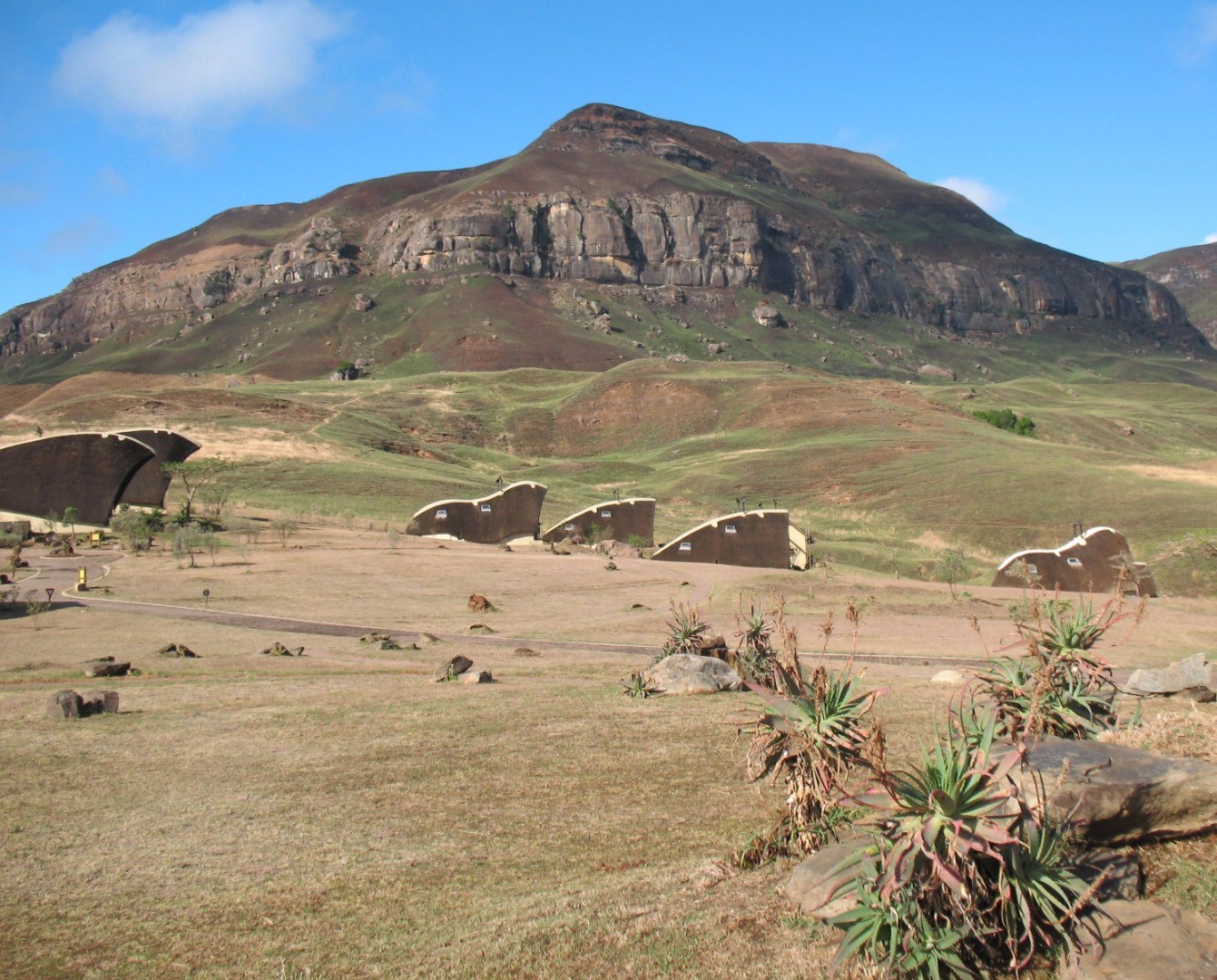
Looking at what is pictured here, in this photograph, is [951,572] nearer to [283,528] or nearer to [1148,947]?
[283,528]

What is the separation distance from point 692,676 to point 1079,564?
33.3m

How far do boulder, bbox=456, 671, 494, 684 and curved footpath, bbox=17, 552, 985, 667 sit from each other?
559 cm

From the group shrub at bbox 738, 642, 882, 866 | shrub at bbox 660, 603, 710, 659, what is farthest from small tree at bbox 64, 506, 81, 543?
shrub at bbox 738, 642, 882, 866

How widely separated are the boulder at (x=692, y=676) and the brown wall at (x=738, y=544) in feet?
108

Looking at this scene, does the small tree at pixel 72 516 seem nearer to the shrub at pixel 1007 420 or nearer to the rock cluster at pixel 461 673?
the rock cluster at pixel 461 673

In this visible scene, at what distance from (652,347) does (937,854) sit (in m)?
189

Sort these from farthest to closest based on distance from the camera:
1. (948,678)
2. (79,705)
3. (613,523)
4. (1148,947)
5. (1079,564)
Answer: (613,523) → (1079,564) → (948,678) → (79,705) → (1148,947)

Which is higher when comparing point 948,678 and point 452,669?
point 452,669

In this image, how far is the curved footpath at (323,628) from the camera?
23.9m

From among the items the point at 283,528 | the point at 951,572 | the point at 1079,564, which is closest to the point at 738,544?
the point at 951,572

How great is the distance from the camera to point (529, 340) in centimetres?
18388

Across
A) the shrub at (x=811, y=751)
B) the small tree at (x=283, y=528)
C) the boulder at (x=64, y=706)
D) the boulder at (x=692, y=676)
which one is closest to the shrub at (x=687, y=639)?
the boulder at (x=692, y=676)

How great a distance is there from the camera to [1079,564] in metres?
44.8

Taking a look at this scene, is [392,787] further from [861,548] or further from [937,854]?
[861,548]
